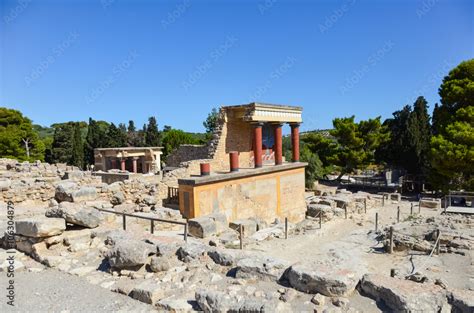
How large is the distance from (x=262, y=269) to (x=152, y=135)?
38.2 metres

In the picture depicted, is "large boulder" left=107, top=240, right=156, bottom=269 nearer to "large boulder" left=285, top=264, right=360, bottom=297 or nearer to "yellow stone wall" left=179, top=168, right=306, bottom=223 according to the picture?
"large boulder" left=285, top=264, right=360, bottom=297

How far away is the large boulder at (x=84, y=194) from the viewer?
10.5 metres

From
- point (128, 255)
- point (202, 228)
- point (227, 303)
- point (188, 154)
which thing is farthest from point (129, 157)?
point (227, 303)

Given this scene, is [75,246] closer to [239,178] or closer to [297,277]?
[297,277]

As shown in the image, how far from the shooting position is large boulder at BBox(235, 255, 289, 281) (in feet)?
18.2

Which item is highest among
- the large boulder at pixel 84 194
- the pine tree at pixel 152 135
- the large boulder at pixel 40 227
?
the pine tree at pixel 152 135

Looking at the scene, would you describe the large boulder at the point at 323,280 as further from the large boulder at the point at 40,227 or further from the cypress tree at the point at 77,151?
the cypress tree at the point at 77,151

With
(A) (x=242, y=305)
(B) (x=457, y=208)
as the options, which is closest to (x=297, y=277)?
(A) (x=242, y=305)

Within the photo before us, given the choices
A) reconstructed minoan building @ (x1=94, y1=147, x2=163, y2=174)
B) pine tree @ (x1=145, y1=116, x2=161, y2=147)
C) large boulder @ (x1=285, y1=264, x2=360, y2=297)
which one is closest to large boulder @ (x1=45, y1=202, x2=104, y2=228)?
large boulder @ (x1=285, y1=264, x2=360, y2=297)

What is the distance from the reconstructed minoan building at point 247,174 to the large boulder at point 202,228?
1296 millimetres

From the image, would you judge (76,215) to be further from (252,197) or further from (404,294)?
(252,197)

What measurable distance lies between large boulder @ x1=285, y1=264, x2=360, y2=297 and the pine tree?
3805cm

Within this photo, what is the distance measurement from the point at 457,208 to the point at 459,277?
11.1 meters

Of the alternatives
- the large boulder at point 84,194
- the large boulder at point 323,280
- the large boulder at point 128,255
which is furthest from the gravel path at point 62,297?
the large boulder at point 84,194
